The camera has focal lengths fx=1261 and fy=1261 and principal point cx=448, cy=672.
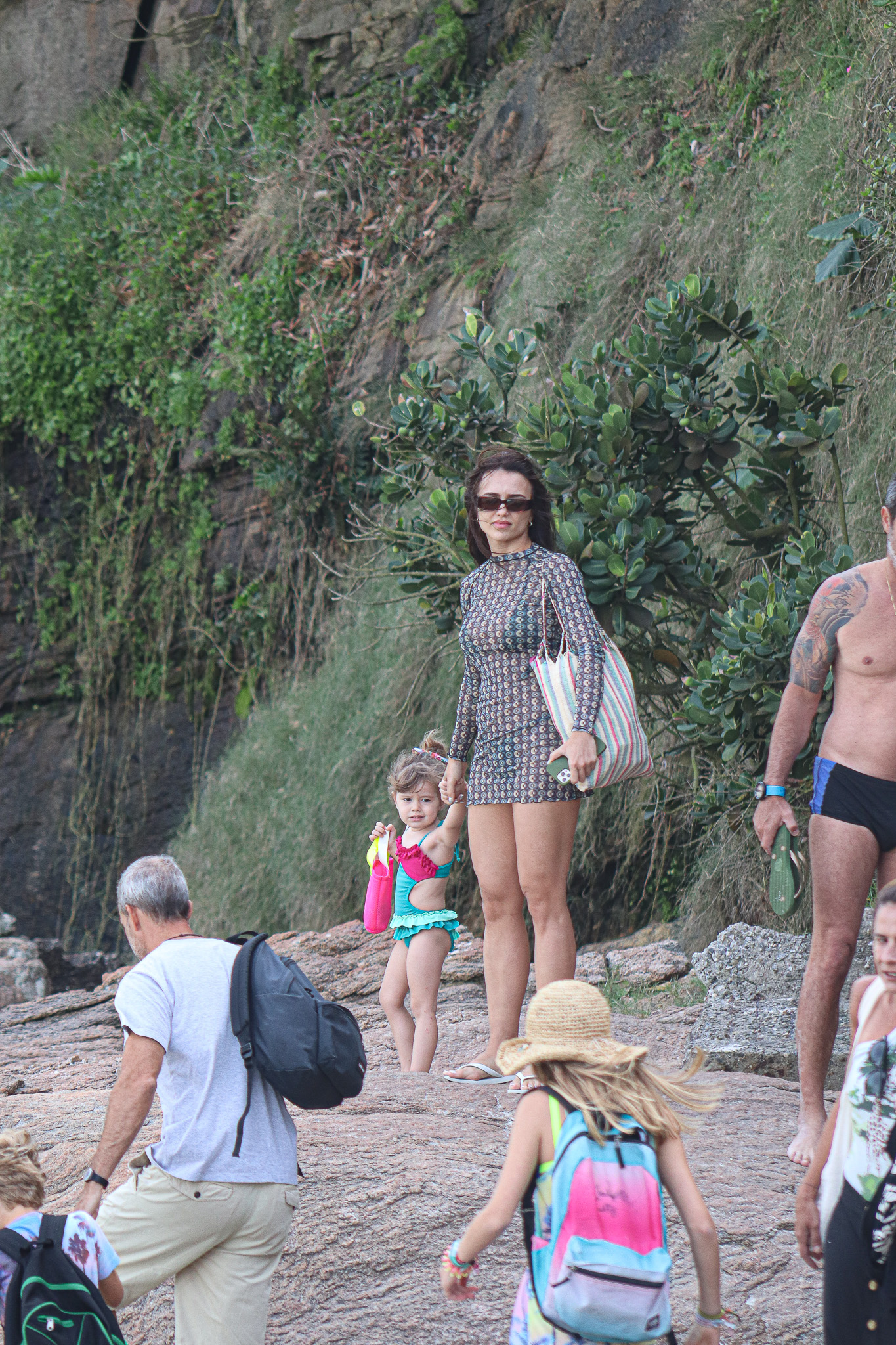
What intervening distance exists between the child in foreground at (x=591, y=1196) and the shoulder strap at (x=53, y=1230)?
0.79m

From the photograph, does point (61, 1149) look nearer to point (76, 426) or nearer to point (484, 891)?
point (484, 891)

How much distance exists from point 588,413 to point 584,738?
74.5 inches

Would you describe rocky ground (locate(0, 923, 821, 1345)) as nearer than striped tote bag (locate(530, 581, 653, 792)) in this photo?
Yes

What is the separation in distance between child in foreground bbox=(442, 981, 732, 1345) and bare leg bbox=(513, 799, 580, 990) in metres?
1.70

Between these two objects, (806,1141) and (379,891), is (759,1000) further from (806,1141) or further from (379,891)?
(379,891)

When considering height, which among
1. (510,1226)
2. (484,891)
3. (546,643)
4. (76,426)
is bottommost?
(510,1226)

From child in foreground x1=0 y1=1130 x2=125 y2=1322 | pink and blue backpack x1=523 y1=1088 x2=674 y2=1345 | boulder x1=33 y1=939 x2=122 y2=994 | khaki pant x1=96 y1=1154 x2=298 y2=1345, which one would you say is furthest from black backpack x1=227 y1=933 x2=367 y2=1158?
boulder x1=33 y1=939 x2=122 y2=994

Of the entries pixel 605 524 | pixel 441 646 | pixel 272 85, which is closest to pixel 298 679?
pixel 441 646

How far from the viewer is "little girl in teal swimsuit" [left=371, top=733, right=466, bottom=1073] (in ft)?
15.2

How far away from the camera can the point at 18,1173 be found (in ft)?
8.18

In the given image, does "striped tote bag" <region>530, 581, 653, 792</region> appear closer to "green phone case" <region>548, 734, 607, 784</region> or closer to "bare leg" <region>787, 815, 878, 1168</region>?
"green phone case" <region>548, 734, 607, 784</region>

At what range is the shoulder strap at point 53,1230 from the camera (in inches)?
95.6

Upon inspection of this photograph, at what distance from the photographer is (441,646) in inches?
314

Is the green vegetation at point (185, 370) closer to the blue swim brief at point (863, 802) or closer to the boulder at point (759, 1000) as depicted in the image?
the boulder at point (759, 1000)
